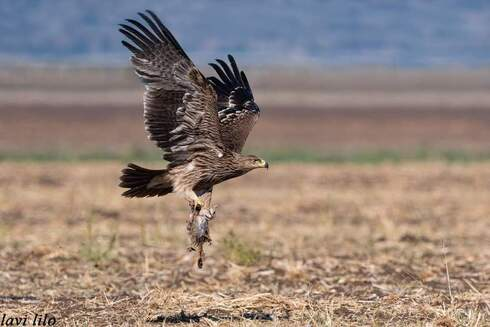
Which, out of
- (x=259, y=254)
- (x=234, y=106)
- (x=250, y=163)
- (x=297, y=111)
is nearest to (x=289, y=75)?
(x=297, y=111)

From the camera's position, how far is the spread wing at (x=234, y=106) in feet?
34.6

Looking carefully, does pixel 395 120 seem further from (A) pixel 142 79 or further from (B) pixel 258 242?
(A) pixel 142 79

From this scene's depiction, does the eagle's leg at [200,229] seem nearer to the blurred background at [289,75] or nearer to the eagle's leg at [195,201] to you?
the eagle's leg at [195,201]

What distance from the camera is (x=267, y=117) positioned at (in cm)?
5000

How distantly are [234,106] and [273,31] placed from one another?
368 feet

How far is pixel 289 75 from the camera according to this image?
3258 inches

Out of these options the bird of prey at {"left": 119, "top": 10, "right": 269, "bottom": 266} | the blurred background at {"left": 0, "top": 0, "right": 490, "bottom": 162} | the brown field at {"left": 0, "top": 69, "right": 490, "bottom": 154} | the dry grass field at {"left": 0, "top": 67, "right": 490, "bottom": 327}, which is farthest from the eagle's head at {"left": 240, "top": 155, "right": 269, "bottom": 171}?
the brown field at {"left": 0, "top": 69, "right": 490, "bottom": 154}

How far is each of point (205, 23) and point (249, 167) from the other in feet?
376

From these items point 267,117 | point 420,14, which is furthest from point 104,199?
point 420,14

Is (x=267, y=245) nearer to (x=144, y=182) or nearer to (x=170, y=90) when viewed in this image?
(x=144, y=182)

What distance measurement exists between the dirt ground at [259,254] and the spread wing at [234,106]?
4.00 feet

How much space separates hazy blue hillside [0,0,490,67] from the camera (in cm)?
11406

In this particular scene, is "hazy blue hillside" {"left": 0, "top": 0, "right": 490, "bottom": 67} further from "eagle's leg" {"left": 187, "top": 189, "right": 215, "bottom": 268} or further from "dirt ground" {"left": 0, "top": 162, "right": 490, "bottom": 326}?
"eagle's leg" {"left": 187, "top": 189, "right": 215, "bottom": 268}

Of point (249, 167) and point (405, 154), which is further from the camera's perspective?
point (405, 154)
